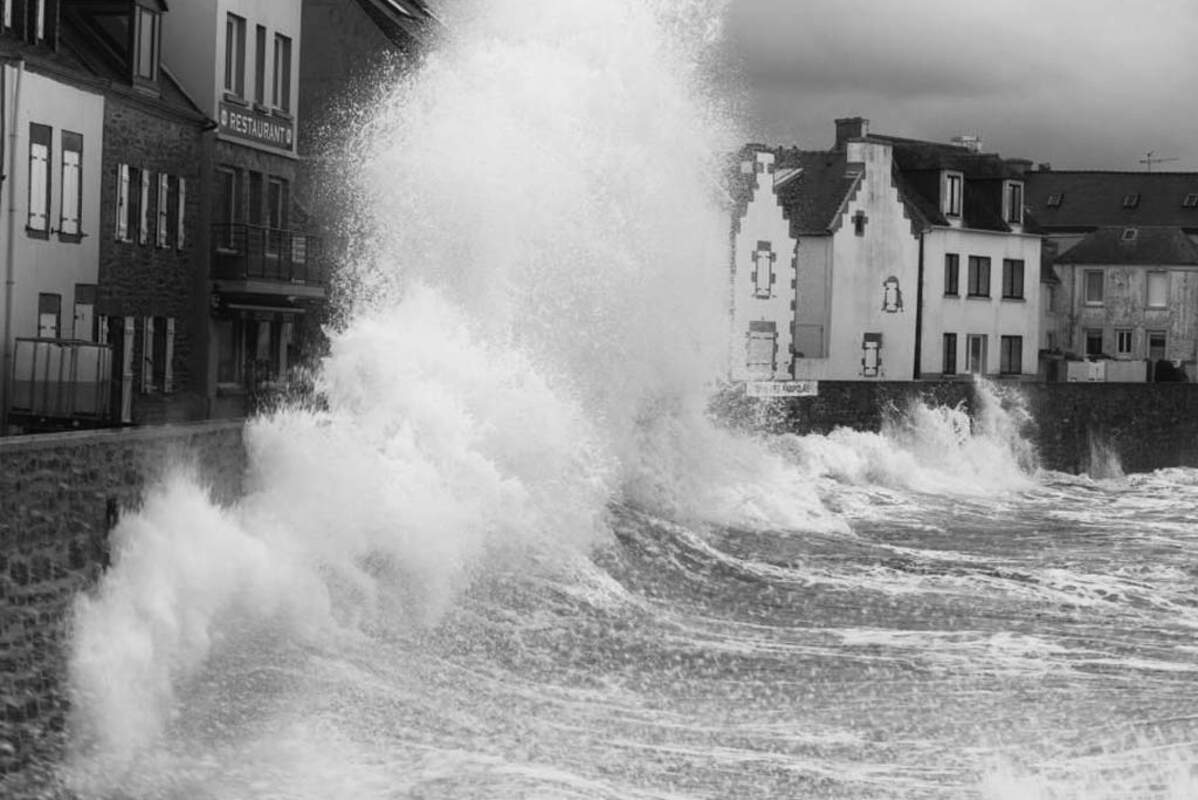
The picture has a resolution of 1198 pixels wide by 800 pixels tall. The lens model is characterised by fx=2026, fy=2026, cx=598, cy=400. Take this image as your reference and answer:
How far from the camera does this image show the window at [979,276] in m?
52.3

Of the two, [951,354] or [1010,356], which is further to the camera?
[1010,356]

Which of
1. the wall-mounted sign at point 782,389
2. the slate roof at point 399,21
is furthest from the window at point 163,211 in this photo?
the wall-mounted sign at point 782,389

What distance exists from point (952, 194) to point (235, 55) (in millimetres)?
26046

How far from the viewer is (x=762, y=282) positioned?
4422 cm

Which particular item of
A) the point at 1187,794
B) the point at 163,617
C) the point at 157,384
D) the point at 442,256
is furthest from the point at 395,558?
the point at 157,384

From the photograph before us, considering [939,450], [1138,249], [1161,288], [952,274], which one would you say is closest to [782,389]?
[939,450]

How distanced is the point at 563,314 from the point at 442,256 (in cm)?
192

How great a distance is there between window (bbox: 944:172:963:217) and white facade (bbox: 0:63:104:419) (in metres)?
30.0

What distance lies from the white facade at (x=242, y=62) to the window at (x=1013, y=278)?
25.9 meters

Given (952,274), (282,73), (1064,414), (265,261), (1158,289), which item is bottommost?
(1064,414)

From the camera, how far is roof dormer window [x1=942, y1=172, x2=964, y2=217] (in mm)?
51594

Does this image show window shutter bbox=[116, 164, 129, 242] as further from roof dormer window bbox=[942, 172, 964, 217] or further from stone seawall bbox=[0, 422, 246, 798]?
roof dormer window bbox=[942, 172, 964, 217]

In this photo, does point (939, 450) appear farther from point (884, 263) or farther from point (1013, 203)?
point (1013, 203)

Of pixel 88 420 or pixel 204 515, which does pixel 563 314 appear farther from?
pixel 204 515
